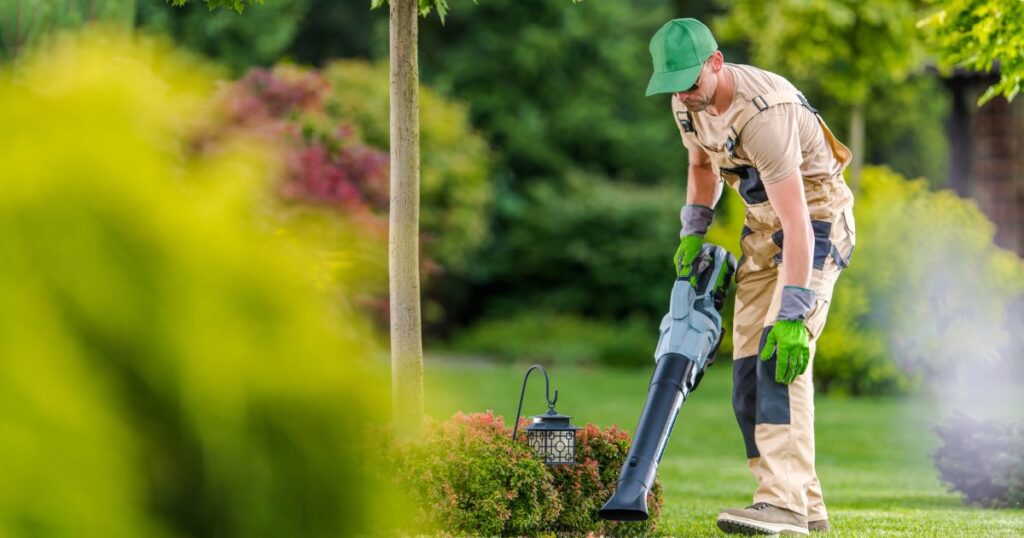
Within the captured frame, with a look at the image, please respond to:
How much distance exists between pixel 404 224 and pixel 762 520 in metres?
1.65

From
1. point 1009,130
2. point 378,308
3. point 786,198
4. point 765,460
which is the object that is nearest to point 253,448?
point 786,198

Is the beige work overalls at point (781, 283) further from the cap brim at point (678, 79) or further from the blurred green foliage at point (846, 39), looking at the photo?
the blurred green foliage at point (846, 39)

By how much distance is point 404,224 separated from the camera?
4.73 metres

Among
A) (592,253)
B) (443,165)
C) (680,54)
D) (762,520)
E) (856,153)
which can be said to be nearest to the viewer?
(680,54)

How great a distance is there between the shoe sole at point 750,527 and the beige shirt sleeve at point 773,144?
3.94 feet

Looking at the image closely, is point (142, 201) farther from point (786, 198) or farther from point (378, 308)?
point (378, 308)

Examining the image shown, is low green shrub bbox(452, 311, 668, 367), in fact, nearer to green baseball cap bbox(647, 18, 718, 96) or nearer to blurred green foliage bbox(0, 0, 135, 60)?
blurred green foliage bbox(0, 0, 135, 60)

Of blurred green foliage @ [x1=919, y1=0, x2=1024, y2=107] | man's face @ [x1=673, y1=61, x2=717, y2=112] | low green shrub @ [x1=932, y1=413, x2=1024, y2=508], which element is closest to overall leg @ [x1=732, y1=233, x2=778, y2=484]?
man's face @ [x1=673, y1=61, x2=717, y2=112]

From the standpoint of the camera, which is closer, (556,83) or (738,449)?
(738,449)

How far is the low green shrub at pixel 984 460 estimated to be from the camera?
663cm

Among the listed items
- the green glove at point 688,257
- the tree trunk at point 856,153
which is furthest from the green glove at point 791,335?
the tree trunk at point 856,153

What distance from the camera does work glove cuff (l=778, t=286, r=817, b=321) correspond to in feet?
14.3

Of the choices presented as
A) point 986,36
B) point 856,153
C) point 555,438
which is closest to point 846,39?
point 856,153

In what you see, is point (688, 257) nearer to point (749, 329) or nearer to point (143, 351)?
point (749, 329)
